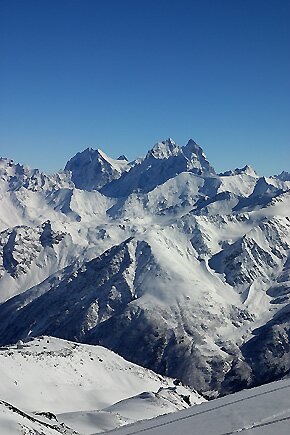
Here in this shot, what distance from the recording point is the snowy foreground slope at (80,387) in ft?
279

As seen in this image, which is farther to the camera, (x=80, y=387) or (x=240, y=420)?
(x=80, y=387)

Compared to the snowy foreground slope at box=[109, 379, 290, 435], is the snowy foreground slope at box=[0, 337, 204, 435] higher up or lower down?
lower down

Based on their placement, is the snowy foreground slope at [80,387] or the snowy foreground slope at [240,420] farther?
the snowy foreground slope at [80,387]

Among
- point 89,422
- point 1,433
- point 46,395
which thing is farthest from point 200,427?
point 46,395

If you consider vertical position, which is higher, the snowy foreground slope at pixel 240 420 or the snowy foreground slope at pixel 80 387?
the snowy foreground slope at pixel 240 420

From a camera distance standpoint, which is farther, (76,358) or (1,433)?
(76,358)

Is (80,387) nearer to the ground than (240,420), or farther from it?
nearer to the ground

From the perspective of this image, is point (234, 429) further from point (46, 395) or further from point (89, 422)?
point (46, 395)

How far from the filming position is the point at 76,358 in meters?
136

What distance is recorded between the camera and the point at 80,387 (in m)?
121

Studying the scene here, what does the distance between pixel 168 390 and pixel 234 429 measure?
10580 centimetres

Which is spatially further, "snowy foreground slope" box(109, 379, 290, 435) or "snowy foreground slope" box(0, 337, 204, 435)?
"snowy foreground slope" box(0, 337, 204, 435)

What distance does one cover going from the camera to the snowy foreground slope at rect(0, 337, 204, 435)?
84.9 meters

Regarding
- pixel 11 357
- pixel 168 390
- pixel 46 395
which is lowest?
pixel 168 390
